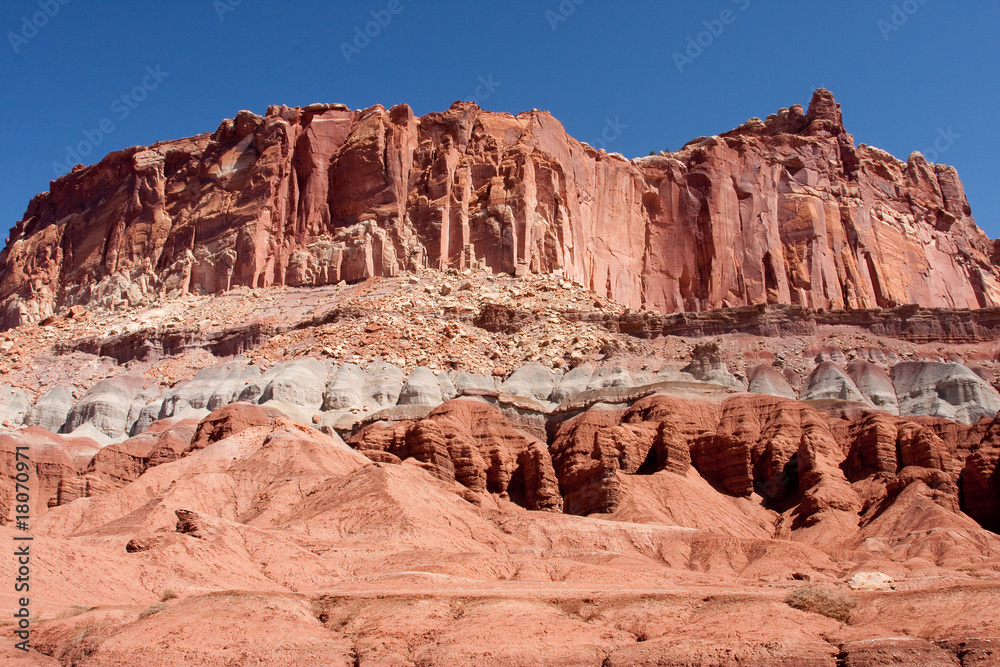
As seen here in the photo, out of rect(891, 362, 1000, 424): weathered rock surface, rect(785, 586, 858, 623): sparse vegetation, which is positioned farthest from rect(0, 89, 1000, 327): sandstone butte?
rect(785, 586, 858, 623): sparse vegetation

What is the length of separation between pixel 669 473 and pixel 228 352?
3771 cm

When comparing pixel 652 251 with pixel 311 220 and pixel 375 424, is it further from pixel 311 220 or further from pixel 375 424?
pixel 375 424

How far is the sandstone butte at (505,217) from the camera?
84938 millimetres

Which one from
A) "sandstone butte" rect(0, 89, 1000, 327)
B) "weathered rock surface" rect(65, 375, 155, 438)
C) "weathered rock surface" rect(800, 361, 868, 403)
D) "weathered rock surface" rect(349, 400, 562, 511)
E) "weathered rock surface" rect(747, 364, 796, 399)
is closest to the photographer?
"weathered rock surface" rect(349, 400, 562, 511)

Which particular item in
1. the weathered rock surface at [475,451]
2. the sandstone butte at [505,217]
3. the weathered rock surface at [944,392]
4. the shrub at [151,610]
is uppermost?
the sandstone butte at [505,217]

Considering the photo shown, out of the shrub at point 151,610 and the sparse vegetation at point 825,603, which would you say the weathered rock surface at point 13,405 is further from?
the sparse vegetation at point 825,603

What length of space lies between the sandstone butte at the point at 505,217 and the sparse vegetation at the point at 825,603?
189 feet

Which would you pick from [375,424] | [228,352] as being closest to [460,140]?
[228,352]

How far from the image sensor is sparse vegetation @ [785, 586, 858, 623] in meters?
21.5

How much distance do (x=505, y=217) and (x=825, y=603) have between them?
61.6 m

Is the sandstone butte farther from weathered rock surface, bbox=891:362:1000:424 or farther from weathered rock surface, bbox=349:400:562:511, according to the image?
weathered rock surface, bbox=349:400:562:511

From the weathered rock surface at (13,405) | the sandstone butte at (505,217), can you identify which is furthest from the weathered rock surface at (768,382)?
the weathered rock surface at (13,405)

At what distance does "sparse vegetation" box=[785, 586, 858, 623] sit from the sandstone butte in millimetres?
57737

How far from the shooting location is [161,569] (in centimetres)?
2717
